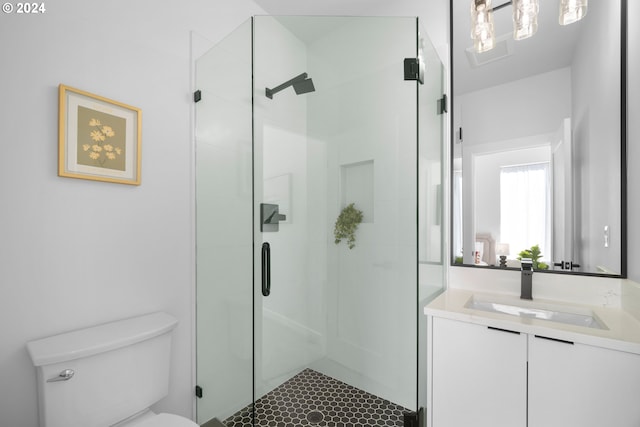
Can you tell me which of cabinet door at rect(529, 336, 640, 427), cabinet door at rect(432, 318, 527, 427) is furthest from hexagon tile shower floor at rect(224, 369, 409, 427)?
cabinet door at rect(529, 336, 640, 427)

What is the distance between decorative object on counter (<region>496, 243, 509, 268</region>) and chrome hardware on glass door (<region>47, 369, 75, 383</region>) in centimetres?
201

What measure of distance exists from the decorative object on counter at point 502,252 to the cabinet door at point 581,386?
58cm

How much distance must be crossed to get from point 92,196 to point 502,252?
2.08 m

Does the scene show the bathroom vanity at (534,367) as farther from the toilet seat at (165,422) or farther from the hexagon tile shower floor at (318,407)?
the toilet seat at (165,422)

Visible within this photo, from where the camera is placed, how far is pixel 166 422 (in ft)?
3.93

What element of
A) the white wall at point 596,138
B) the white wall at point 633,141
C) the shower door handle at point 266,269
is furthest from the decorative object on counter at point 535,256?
the shower door handle at point 266,269

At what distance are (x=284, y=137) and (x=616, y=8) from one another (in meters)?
1.63

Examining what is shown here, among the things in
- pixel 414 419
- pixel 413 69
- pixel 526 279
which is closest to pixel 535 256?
pixel 526 279

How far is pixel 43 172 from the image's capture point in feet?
3.84

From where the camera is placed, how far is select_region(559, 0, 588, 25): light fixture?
4.19 feet

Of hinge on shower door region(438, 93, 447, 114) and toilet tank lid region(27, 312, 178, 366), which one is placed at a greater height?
hinge on shower door region(438, 93, 447, 114)

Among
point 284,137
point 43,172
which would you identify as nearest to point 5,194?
point 43,172

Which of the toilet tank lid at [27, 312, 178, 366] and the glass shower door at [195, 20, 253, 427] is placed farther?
the glass shower door at [195, 20, 253, 427]

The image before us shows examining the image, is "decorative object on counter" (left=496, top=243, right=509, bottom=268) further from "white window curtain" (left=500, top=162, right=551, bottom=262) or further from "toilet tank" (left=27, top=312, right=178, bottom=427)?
"toilet tank" (left=27, top=312, right=178, bottom=427)
